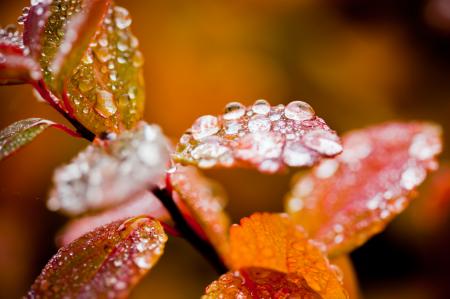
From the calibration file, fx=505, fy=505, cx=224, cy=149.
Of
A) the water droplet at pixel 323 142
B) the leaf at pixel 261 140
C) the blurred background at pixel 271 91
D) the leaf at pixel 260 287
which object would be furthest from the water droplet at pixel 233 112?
the blurred background at pixel 271 91

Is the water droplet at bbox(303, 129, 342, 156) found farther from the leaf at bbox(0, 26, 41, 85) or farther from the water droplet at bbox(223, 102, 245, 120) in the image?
the leaf at bbox(0, 26, 41, 85)

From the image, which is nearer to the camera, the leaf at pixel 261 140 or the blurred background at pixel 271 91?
the leaf at pixel 261 140

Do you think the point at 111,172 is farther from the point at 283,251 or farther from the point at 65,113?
the point at 283,251

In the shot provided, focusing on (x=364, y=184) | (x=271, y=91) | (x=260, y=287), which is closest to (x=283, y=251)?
(x=260, y=287)

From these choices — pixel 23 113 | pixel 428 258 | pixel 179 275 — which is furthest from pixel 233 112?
pixel 23 113

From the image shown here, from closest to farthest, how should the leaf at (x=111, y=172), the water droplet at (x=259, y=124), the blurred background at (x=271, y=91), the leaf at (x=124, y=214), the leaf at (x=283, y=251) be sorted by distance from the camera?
the leaf at (x=111, y=172), the water droplet at (x=259, y=124), the leaf at (x=283, y=251), the leaf at (x=124, y=214), the blurred background at (x=271, y=91)

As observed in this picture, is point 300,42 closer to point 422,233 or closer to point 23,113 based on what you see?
point 422,233

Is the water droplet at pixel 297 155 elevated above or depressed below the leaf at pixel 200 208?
above

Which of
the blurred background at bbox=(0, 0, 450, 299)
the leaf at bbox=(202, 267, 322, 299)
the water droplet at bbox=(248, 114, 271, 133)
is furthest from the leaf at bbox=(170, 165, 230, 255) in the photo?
the blurred background at bbox=(0, 0, 450, 299)

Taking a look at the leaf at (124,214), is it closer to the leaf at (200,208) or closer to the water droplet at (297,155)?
the leaf at (200,208)
